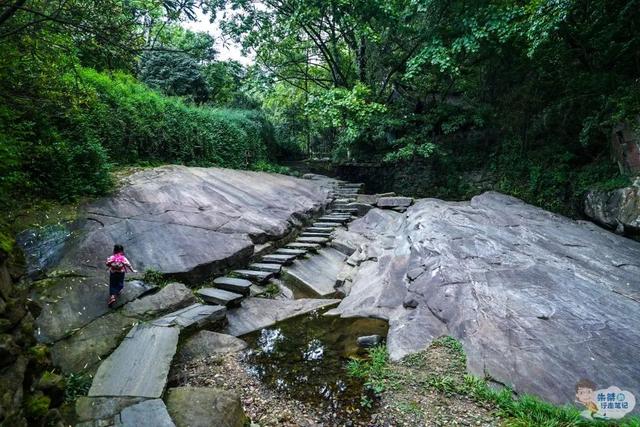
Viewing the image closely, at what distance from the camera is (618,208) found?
293 inches

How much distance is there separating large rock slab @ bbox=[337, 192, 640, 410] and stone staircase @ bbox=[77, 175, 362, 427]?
1525 mm

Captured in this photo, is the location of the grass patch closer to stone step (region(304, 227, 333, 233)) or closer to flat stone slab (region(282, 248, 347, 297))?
flat stone slab (region(282, 248, 347, 297))

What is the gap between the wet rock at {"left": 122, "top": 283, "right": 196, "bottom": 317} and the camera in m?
4.03

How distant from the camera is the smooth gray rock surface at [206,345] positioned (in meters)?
3.86

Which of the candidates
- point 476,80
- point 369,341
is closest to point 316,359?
point 369,341

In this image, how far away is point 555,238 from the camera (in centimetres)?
629

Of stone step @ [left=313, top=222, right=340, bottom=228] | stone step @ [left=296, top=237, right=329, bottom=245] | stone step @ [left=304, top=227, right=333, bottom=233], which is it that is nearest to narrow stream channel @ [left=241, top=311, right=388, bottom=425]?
stone step @ [left=296, top=237, right=329, bottom=245]

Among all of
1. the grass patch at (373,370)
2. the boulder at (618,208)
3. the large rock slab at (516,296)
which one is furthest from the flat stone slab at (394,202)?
the grass patch at (373,370)

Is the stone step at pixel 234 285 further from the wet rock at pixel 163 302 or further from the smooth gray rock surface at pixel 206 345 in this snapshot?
the smooth gray rock surface at pixel 206 345

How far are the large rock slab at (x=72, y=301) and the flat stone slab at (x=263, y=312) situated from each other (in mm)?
1217

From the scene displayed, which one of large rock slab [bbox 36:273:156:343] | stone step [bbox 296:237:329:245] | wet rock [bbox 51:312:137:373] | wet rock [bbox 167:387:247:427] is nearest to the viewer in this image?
wet rock [bbox 167:387:247:427]

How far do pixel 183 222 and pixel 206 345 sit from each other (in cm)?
270

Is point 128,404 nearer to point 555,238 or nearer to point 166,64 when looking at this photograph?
point 555,238

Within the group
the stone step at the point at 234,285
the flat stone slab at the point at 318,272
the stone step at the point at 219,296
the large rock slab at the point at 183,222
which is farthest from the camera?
the flat stone slab at the point at 318,272
